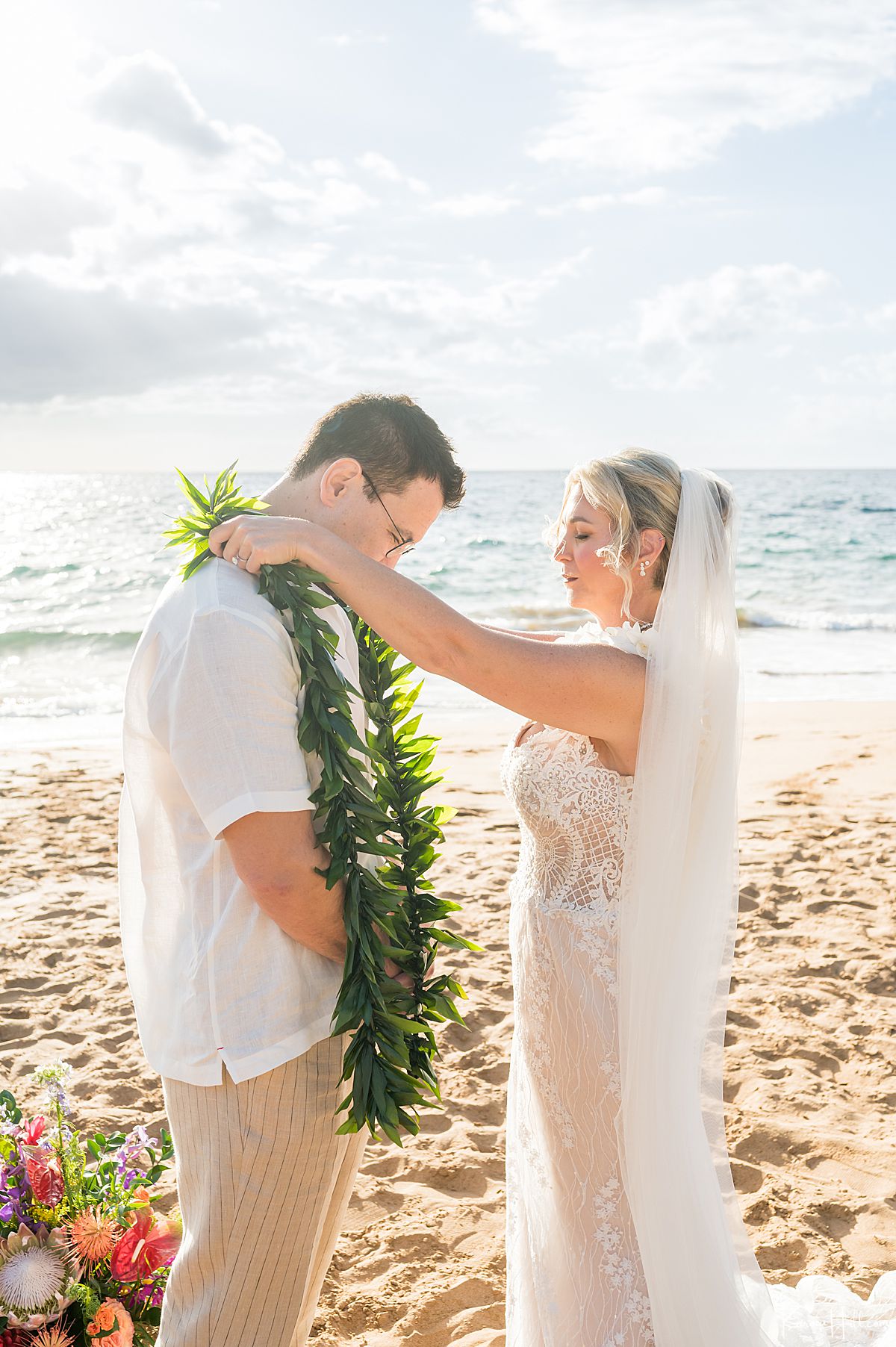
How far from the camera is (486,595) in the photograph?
87.0 feet

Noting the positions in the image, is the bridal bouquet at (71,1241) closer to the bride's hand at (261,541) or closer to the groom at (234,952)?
the groom at (234,952)

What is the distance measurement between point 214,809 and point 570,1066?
4.78 ft

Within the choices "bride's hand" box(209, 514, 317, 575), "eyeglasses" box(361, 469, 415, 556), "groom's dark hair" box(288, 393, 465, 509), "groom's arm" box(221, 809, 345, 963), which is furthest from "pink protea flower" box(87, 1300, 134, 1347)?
"groom's dark hair" box(288, 393, 465, 509)

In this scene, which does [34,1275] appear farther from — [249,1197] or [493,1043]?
[493,1043]

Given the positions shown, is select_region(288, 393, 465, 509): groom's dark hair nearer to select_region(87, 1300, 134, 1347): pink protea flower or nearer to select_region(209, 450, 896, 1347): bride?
select_region(209, 450, 896, 1347): bride

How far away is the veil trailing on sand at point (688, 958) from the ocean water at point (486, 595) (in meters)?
0.52

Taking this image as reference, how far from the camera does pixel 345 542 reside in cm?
257

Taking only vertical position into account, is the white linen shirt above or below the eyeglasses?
below

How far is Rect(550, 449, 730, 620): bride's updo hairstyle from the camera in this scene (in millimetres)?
3119

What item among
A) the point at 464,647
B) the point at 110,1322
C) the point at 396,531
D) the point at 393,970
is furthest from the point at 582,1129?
the point at 396,531

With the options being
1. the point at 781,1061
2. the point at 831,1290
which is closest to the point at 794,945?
the point at 781,1061

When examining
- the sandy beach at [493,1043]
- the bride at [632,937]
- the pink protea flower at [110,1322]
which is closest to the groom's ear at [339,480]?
the bride at [632,937]

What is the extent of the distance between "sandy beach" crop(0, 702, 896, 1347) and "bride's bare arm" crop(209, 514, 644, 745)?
82.7 inches

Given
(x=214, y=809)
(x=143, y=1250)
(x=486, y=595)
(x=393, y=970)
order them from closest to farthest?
1. (x=214, y=809)
2. (x=393, y=970)
3. (x=143, y=1250)
4. (x=486, y=595)
